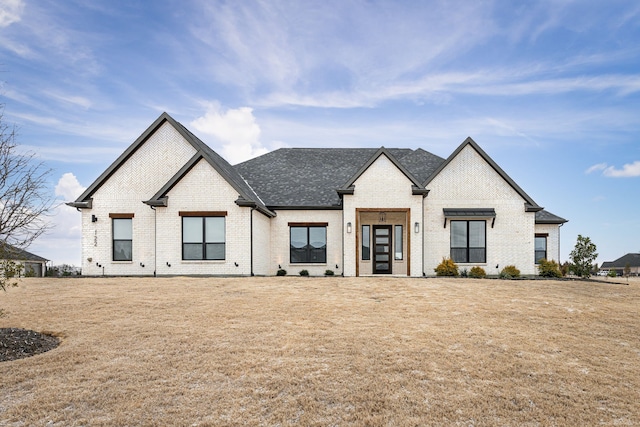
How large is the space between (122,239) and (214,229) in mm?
5417

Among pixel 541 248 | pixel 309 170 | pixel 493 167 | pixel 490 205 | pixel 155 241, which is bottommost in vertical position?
pixel 541 248

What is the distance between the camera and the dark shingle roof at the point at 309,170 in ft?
78.9

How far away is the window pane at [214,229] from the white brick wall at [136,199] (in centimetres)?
339

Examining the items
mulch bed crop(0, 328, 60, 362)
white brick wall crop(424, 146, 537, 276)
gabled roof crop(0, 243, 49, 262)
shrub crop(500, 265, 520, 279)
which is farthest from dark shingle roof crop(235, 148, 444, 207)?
mulch bed crop(0, 328, 60, 362)

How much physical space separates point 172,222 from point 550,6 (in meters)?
19.6

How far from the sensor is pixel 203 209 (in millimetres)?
20250

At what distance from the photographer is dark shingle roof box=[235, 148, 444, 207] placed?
2406 centimetres

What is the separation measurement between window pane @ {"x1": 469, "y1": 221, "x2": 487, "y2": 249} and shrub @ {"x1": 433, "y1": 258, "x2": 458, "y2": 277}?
194 centimetres

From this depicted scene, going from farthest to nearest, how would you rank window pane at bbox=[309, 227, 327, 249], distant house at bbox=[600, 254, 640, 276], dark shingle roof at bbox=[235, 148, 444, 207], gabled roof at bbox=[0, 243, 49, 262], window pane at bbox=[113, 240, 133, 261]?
distant house at bbox=[600, 254, 640, 276] < dark shingle roof at bbox=[235, 148, 444, 207] < window pane at bbox=[309, 227, 327, 249] < window pane at bbox=[113, 240, 133, 261] < gabled roof at bbox=[0, 243, 49, 262]

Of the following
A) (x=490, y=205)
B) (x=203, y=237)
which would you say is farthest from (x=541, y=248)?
(x=203, y=237)

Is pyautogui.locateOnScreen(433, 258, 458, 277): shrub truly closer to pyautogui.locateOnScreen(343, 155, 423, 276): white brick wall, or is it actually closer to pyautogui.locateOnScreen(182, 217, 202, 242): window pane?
pyautogui.locateOnScreen(343, 155, 423, 276): white brick wall

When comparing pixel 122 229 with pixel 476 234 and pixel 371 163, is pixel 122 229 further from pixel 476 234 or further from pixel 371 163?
pixel 476 234

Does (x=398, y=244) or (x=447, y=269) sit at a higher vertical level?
(x=398, y=244)

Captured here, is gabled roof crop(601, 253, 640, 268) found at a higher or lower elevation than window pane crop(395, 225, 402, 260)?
lower
